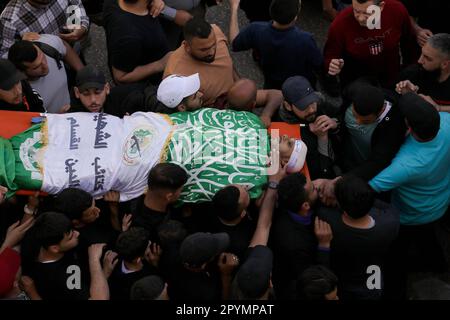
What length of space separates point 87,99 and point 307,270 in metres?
1.63

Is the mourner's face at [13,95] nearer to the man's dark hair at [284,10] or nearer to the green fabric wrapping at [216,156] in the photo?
the green fabric wrapping at [216,156]

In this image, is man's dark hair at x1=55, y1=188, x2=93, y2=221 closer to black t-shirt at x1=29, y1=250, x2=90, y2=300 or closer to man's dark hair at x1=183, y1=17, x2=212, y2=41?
black t-shirt at x1=29, y1=250, x2=90, y2=300

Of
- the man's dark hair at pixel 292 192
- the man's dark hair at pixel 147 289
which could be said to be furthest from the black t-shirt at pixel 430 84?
the man's dark hair at pixel 147 289

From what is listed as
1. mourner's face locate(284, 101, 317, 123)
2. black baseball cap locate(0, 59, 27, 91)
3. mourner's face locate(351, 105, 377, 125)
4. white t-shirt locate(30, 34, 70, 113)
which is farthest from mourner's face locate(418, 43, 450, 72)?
black baseball cap locate(0, 59, 27, 91)

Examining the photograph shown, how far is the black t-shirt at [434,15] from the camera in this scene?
14.3 ft

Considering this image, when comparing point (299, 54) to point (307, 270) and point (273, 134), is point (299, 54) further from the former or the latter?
point (307, 270)

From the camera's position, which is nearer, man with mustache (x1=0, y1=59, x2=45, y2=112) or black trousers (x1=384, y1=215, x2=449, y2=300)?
man with mustache (x1=0, y1=59, x2=45, y2=112)

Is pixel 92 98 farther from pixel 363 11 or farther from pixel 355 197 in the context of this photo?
pixel 363 11

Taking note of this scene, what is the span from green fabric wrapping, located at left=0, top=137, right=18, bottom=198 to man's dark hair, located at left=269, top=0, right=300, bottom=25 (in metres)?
1.80

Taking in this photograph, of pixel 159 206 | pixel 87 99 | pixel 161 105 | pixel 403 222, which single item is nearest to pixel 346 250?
pixel 403 222

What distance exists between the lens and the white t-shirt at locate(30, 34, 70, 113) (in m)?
3.81

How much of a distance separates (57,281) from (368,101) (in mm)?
1922

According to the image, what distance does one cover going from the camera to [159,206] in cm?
320

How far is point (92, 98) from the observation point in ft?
11.6
